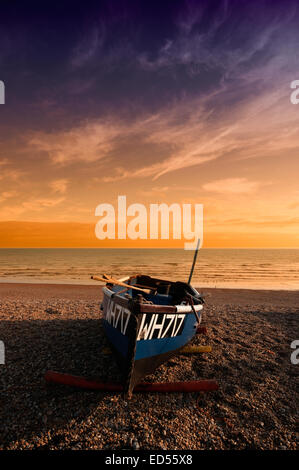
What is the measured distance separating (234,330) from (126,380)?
292 inches

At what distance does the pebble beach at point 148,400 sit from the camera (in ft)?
15.0

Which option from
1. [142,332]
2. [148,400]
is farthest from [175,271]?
[142,332]

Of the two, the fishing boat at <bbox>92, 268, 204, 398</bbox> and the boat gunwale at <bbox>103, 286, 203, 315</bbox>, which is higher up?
the boat gunwale at <bbox>103, 286, 203, 315</bbox>

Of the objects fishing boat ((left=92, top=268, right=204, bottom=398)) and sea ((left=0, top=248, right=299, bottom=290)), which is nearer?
fishing boat ((left=92, top=268, right=204, bottom=398))

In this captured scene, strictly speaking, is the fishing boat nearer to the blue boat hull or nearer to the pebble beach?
the blue boat hull

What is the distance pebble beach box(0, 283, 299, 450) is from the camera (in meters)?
4.58

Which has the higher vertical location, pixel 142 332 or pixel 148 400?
pixel 142 332

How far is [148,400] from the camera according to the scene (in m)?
5.67

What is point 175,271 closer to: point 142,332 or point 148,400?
point 148,400

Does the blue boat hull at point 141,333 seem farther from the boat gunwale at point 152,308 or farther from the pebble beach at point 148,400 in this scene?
the pebble beach at point 148,400

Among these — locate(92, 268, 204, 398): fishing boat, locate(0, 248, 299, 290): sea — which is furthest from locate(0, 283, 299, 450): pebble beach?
locate(0, 248, 299, 290): sea

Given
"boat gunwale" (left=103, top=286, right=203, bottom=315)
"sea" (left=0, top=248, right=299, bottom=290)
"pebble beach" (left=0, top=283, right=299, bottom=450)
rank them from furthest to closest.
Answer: "sea" (left=0, top=248, right=299, bottom=290)
"boat gunwale" (left=103, top=286, right=203, bottom=315)
"pebble beach" (left=0, top=283, right=299, bottom=450)

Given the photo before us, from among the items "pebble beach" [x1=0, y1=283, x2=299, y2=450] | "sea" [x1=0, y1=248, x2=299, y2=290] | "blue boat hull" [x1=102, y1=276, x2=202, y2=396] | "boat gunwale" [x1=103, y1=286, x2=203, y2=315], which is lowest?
"sea" [x1=0, y1=248, x2=299, y2=290]
